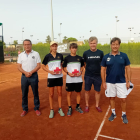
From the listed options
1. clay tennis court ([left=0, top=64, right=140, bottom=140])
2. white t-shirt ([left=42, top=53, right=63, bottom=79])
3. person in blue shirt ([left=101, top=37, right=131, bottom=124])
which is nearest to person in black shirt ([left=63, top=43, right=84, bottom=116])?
white t-shirt ([left=42, top=53, right=63, bottom=79])

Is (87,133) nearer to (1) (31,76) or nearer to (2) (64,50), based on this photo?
(1) (31,76)

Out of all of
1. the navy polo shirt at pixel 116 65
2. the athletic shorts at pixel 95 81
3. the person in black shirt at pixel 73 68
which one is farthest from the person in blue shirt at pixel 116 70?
the person in black shirt at pixel 73 68

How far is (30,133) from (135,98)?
4.18 meters

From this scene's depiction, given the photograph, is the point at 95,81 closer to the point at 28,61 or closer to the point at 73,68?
the point at 73,68

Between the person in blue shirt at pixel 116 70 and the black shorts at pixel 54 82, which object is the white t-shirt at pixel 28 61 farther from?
the person in blue shirt at pixel 116 70

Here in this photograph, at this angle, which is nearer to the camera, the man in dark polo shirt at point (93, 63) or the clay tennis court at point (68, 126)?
the clay tennis court at point (68, 126)

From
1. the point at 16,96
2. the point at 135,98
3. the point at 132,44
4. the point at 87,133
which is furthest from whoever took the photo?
the point at 132,44

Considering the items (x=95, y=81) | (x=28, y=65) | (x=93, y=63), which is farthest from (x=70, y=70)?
(x=28, y=65)

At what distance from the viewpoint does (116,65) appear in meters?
3.48

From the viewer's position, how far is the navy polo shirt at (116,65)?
11.4 ft

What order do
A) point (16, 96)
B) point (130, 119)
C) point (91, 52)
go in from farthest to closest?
point (16, 96), point (91, 52), point (130, 119)

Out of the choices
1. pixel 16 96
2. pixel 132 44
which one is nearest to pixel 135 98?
pixel 16 96

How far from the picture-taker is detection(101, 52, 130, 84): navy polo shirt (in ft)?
11.4

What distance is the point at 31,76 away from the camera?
4.16 m
